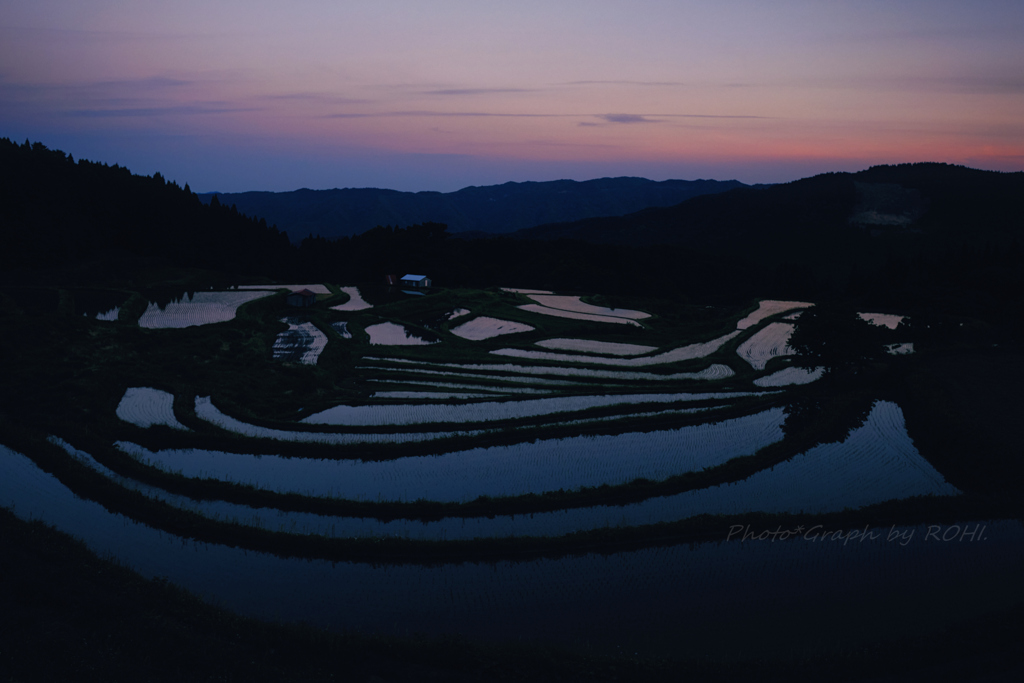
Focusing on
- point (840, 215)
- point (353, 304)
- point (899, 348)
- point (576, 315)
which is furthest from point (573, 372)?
point (840, 215)

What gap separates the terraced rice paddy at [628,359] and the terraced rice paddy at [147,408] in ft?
→ 55.0

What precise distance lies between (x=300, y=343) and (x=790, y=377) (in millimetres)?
26076

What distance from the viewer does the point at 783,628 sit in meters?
9.44

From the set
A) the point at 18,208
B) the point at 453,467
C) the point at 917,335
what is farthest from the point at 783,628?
the point at 18,208

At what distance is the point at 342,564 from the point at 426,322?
3305 centimetres

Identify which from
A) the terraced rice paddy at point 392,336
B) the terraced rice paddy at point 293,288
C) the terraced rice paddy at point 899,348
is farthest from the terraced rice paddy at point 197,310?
the terraced rice paddy at point 899,348

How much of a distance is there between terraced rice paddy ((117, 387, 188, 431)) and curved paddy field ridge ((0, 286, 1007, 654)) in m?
0.14

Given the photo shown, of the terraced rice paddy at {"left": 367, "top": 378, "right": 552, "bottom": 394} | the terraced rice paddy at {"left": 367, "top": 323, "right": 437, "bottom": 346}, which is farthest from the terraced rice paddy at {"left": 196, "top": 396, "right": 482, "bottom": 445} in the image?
the terraced rice paddy at {"left": 367, "top": 323, "right": 437, "bottom": 346}

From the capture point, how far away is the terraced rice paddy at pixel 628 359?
3130 centimetres

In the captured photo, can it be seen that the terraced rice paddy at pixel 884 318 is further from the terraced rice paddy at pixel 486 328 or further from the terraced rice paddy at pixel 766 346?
the terraced rice paddy at pixel 486 328

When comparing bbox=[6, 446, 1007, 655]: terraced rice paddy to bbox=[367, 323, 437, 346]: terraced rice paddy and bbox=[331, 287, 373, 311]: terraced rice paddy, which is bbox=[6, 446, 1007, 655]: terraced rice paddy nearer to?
bbox=[367, 323, 437, 346]: terraced rice paddy

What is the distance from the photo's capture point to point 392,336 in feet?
122

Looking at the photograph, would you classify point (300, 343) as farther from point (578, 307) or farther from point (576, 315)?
point (578, 307)

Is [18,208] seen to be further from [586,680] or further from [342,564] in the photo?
[586,680]
